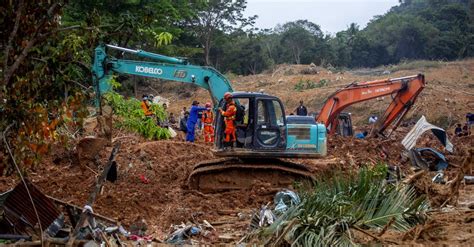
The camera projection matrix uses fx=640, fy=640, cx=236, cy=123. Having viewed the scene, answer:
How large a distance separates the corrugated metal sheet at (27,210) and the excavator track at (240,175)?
490 cm

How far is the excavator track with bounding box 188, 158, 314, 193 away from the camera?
1266 centimetres

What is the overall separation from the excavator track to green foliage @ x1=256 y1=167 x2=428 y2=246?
120 inches

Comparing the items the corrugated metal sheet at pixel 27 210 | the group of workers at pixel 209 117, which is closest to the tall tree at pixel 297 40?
the group of workers at pixel 209 117

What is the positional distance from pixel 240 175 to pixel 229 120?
4.02 ft

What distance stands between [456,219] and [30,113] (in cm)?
617

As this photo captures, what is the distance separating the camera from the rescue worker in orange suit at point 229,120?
12328 millimetres

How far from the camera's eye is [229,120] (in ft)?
40.8

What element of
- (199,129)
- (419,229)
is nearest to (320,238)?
(419,229)

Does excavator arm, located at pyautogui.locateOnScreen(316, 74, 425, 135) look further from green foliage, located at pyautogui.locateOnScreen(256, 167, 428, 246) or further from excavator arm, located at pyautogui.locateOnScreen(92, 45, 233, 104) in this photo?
green foliage, located at pyautogui.locateOnScreen(256, 167, 428, 246)

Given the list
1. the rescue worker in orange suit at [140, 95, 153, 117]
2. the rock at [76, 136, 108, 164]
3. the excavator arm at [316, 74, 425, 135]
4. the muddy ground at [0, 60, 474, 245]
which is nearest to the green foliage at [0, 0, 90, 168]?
the muddy ground at [0, 60, 474, 245]

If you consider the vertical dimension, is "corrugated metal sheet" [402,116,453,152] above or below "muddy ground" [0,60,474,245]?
above

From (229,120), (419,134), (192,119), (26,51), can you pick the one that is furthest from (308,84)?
(26,51)

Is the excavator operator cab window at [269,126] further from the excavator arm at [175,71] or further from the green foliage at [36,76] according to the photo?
the green foliage at [36,76]

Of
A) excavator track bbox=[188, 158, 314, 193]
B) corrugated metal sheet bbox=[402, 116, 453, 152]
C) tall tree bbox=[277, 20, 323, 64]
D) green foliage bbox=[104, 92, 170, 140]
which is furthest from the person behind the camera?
tall tree bbox=[277, 20, 323, 64]
